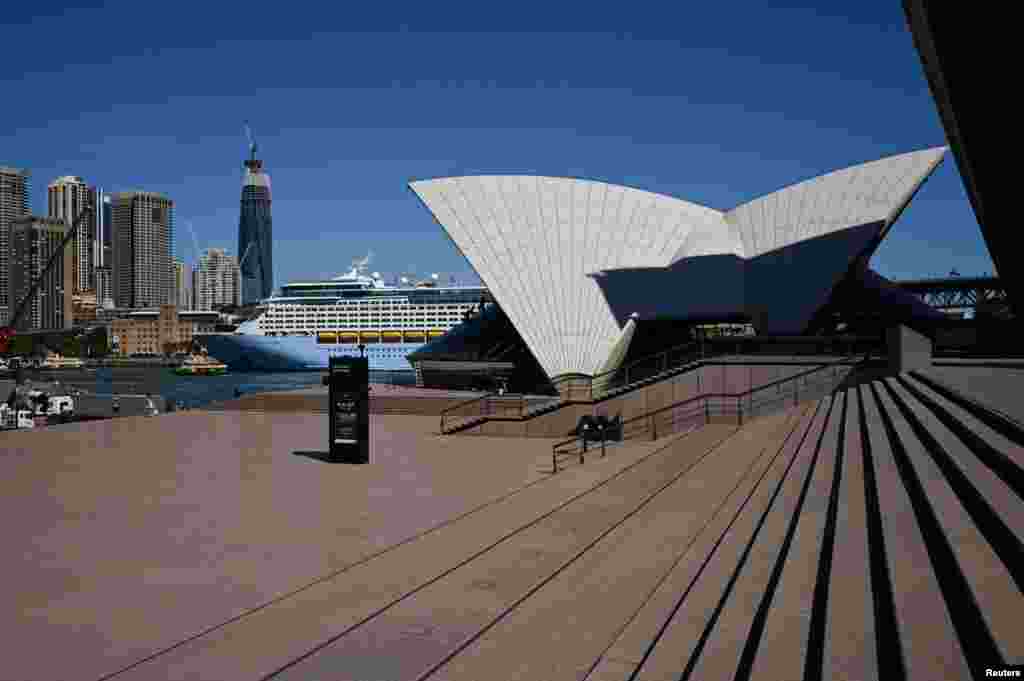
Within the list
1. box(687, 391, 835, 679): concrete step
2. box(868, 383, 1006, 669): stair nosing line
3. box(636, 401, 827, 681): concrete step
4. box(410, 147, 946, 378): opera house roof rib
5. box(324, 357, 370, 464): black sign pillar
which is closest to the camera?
box(868, 383, 1006, 669): stair nosing line

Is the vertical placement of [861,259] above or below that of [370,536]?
above

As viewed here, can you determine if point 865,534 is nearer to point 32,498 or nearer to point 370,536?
point 370,536

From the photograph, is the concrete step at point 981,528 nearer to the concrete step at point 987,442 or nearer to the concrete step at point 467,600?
the concrete step at point 987,442

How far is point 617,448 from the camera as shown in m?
15.7

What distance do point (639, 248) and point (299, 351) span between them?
191 ft

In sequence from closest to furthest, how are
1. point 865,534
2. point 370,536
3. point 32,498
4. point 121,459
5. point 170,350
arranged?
point 865,534, point 370,536, point 32,498, point 121,459, point 170,350

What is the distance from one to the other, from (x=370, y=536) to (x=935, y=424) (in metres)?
6.33

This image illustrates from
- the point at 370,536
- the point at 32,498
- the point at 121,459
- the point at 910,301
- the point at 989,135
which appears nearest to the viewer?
the point at 989,135

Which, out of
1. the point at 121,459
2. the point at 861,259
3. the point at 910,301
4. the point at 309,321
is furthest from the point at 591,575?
the point at 309,321

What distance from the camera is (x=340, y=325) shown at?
8219 centimetres

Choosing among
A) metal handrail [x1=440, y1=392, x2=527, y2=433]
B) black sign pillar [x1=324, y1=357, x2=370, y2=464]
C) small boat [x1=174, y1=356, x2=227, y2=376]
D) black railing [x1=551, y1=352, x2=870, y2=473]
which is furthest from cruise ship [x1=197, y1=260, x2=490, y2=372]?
black sign pillar [x1=324, y1=357, x2=370, y2=464]

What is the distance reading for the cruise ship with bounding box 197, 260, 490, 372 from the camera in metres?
80.4

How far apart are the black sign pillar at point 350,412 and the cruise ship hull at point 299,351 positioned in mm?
64668

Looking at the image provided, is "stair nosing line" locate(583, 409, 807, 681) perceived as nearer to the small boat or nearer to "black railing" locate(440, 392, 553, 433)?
"black railing" locate(440, 392, 553, 433)
